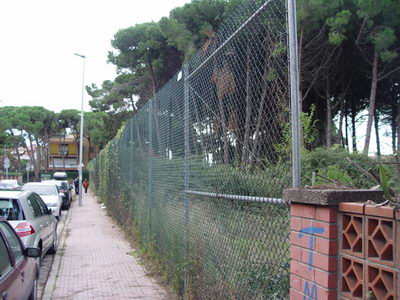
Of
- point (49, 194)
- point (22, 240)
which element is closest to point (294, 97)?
point (22, 240)

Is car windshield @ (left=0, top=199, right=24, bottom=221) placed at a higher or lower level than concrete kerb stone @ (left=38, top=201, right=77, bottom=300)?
higher

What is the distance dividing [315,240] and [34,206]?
736 centimetres

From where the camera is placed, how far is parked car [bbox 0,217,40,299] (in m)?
3.97

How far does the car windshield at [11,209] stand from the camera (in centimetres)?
780

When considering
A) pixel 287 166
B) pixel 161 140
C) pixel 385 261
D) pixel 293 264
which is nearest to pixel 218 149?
pixel 287 166

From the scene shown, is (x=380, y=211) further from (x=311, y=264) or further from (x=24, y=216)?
(x=24, y=216)

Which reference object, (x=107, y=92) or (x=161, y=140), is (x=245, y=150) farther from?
(x=107, y=92)

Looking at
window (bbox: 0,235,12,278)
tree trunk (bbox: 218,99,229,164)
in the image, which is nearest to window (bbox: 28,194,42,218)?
window (bbox: 0,235,12,278)

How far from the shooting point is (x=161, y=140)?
7.37m

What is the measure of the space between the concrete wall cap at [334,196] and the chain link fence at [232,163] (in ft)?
1.39

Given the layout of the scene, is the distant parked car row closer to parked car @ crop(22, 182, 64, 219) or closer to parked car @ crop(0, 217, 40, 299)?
parked car @ crop(0, 217, 40, 299)

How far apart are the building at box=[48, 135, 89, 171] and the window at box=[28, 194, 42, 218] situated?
70920 millimetres

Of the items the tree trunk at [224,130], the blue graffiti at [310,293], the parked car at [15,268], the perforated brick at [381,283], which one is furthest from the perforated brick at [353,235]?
the parked car at [15,268]

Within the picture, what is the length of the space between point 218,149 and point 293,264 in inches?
69.7
